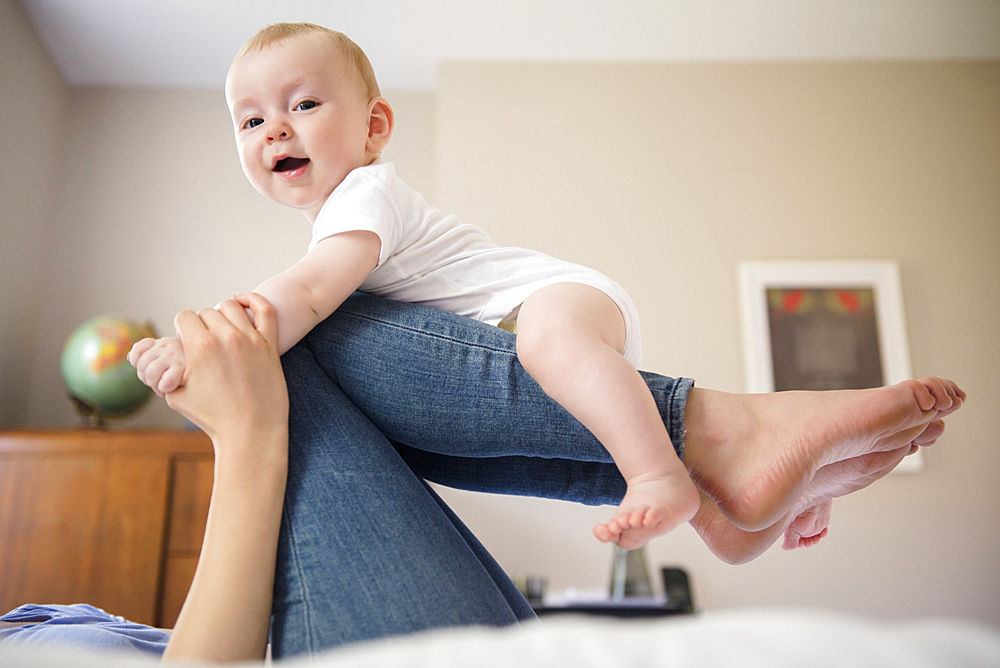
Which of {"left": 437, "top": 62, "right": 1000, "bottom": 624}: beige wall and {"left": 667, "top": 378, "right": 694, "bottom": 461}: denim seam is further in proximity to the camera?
{"left": 437, "top": 62, "right": 1000, "bottom": 624}: beige wall

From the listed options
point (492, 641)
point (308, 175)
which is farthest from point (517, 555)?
point (492, 641)

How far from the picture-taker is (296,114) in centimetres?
85

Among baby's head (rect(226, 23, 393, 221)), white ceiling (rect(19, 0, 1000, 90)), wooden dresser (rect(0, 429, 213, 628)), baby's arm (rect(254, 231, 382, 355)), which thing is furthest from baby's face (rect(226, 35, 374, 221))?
white ceiling (rect(19, 0, 1000, 90))

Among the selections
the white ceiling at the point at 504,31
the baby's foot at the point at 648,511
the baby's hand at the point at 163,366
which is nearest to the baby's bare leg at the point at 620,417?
the baby's foot at the point at 648,511

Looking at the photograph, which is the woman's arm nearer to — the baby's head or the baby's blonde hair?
the baby's head

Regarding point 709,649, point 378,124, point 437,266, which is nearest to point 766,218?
point 378,124

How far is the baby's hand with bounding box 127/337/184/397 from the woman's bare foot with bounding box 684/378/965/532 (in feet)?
1.45

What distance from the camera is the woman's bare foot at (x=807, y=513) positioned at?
0.68 m

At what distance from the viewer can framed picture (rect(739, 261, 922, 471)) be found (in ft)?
9.22

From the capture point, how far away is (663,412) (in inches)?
24.1

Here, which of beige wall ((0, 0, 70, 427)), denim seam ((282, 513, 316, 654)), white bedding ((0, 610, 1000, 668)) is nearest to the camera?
white bedding ((0, 610, 1000, 668))

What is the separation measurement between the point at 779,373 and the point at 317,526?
265cm

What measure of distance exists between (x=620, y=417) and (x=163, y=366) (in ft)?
1.26

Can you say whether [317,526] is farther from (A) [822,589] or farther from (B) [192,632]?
(A) [822,589]
